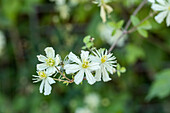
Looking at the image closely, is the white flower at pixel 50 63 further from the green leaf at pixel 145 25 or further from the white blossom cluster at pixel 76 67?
the green leaf at pixel 145 25

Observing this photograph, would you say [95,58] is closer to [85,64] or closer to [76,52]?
[85,64]

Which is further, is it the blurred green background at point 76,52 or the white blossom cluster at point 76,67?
the blurred green background at point 76,52

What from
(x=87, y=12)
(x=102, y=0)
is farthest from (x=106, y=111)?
(x=102, y=0)

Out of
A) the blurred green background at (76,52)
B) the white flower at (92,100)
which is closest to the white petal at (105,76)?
the blurred green background at (76,52)

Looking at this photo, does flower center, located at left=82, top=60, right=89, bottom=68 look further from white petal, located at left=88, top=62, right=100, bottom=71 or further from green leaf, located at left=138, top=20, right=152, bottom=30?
green leaf, located at left=138, top=20, right=152, bottom=30

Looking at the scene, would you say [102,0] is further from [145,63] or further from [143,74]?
[143,74]

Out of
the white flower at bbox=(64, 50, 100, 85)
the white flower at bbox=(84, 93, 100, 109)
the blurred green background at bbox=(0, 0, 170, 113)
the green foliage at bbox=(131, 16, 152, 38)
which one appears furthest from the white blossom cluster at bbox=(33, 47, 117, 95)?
the white flower at bbox=(84, 93, 100, 109)

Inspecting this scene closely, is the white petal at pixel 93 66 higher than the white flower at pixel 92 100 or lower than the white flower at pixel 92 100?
lower

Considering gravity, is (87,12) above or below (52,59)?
above

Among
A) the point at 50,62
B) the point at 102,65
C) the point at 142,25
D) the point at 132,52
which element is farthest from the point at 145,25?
the point at 132,52
